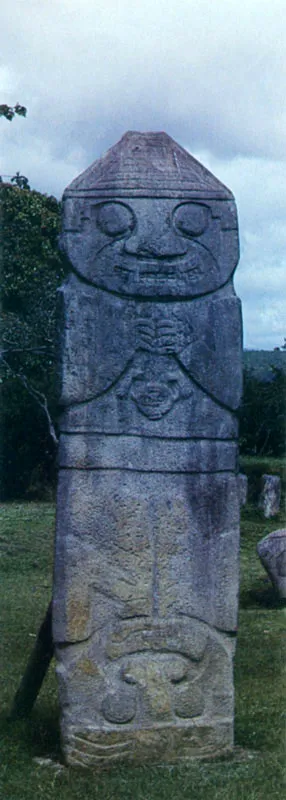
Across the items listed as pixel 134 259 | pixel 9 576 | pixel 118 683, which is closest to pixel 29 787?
pixel 118 683

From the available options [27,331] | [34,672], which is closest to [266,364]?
[27,331]

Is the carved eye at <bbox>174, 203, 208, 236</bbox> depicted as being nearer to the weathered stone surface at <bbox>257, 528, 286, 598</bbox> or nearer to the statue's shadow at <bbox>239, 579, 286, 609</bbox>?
the weathered stone surface at <bbox>257, 528, 286, 598</bbox>

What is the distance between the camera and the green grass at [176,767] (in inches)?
211

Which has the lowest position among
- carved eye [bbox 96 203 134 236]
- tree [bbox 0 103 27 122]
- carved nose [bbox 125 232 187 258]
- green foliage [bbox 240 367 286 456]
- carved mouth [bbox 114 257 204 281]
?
green foliage [bbox 240 367 286 456]

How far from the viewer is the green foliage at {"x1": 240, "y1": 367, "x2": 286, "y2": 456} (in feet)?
57.2

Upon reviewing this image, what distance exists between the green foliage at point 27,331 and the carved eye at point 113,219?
7440 millimetres

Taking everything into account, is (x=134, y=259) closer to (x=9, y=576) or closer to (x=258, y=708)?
(x=258, y=708)

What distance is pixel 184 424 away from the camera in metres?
5.77

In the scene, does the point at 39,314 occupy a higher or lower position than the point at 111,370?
higher

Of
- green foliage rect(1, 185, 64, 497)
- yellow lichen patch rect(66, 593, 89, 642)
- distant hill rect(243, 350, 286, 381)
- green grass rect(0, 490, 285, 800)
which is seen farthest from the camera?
distant hill rect(243, 350, 286, 381)

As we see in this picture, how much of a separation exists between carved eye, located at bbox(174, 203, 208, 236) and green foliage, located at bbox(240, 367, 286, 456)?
1155 centimetres

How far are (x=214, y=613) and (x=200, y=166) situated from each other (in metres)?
2.43

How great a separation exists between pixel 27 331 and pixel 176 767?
898cm

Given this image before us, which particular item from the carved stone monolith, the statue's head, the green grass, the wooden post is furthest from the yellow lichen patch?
the statue's head
